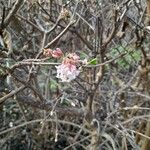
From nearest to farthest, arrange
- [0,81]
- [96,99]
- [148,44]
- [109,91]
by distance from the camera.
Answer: [0,81] → [96,99] → [109,91] → [148,44]

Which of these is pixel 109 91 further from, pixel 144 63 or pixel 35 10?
pixel 35 10

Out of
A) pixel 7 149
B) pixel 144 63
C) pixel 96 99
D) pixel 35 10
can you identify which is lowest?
pixel 7 149

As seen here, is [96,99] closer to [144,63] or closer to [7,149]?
[144,63]

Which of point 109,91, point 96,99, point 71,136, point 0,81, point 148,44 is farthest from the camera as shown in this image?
point 71,136

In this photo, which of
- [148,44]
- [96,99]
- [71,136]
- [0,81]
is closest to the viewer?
[0,81]

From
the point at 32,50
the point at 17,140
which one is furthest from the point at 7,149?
the point at 32,50

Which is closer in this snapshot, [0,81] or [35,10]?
[0,81]

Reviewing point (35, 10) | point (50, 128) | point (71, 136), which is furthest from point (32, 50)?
point (71, 136)

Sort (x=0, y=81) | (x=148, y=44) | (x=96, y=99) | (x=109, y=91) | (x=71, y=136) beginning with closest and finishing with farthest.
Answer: (x=0, y=81), (x=96, y=99), (x=109, y=91), (x=148, y=44), (x=71, y=136)

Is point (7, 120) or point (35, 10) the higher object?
point (35, 10)
